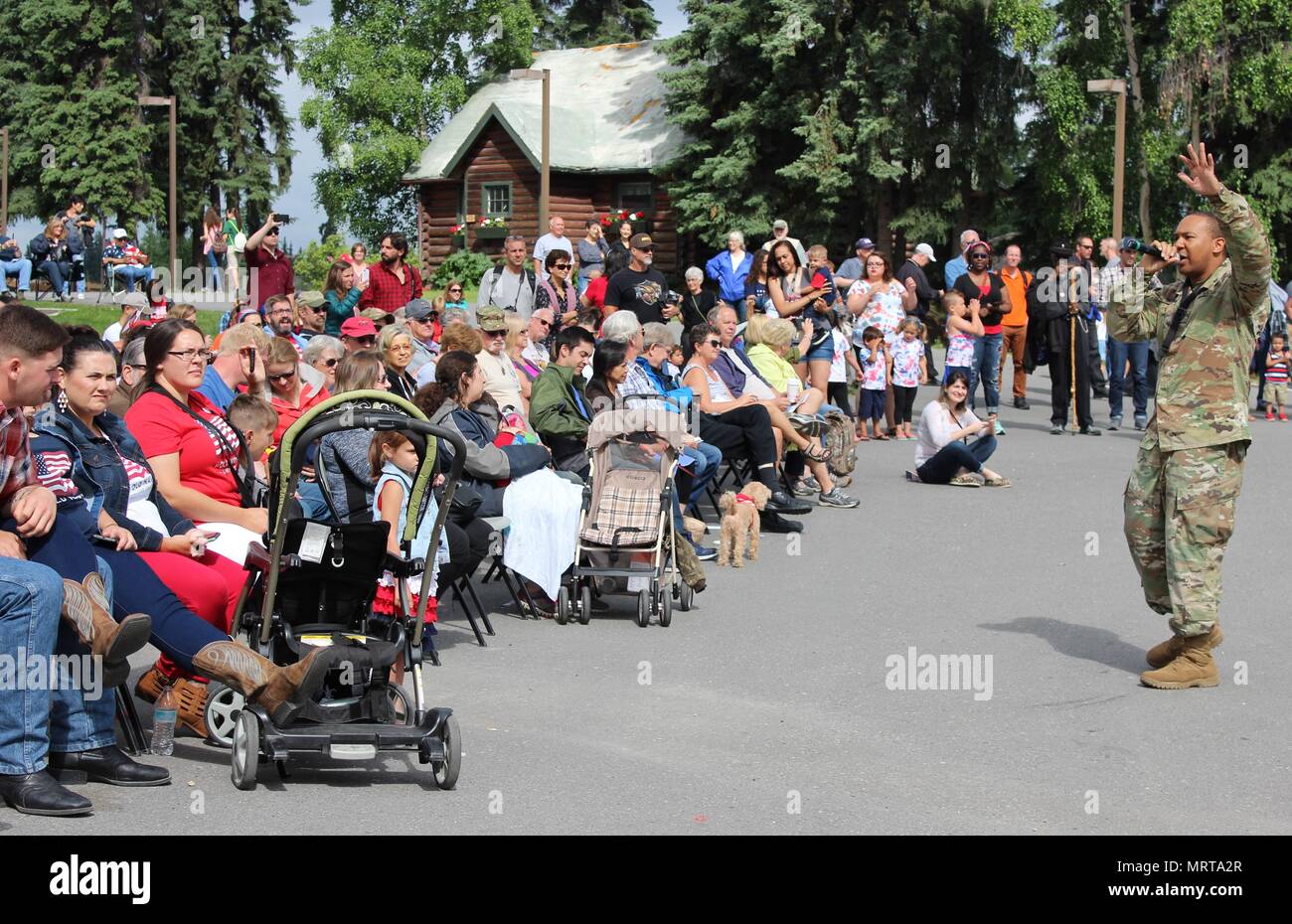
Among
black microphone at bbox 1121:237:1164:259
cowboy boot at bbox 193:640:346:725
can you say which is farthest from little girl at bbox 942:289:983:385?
cowboy boot at bbox 193:640:346:725

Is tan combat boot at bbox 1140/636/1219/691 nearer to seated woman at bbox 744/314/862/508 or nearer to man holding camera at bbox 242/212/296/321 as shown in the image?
seated woman at bbox 744/314/862/508

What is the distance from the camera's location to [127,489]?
6.97 meters

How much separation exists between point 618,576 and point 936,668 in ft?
7.68

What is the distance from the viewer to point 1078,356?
19.2 metres

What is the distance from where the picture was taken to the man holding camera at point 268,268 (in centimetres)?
1650

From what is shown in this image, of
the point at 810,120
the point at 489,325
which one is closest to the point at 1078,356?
the point at 489,325

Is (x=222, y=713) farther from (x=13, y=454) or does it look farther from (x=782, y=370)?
(x=782, y=370)

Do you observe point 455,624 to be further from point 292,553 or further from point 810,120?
point 810,120

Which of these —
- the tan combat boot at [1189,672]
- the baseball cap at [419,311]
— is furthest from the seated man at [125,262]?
the tan combat boot at [1189,672]

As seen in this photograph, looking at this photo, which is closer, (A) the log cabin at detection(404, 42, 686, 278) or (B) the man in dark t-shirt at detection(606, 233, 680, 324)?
(B) the man in dark t-shirt at detection(606, 233, 680, 324)

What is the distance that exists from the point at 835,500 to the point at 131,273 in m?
21.8

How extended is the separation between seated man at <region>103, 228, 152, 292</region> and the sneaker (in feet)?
69.2

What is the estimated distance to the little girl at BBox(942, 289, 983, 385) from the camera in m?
18.5

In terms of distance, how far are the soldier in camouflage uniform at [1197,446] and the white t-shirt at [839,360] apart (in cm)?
959
